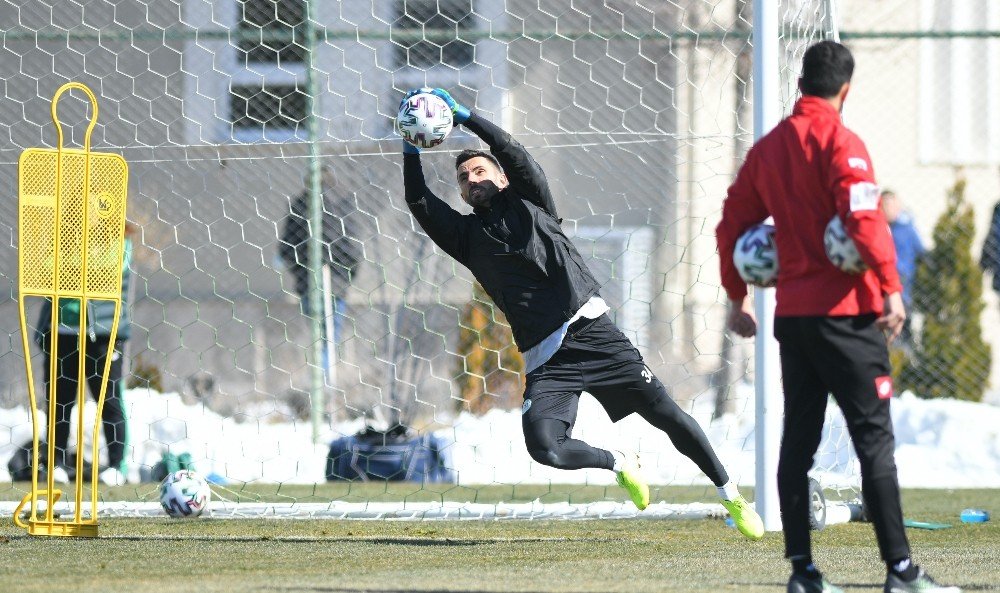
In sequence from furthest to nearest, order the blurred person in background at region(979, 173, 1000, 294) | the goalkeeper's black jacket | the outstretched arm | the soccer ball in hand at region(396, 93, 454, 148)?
the blurred person in background at region(979, 173, 1000, 294)
the goalkeeper's black jacket
the outstretched arm
the soccer ball in hand at region(396, 93, 454, 148)

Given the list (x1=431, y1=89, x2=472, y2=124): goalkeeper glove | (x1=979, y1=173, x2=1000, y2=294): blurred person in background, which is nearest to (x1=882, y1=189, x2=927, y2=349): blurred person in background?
(x1=979, y1=173, x2=1000, y2=294): blurred person in background

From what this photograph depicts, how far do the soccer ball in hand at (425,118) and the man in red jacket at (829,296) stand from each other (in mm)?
1622

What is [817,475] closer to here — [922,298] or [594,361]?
[594,361]

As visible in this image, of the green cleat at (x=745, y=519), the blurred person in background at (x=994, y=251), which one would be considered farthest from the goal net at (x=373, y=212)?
the blurred person in background at (x=994, y=251)

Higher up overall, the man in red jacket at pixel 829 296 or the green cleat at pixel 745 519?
the man in red jacket at pixel 829 296

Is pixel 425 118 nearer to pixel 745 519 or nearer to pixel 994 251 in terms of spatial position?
pixel 745 519

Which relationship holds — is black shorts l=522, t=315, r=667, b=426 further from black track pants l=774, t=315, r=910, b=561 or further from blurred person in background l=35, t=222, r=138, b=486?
blurred person in background l=35, t=222, r=138, b=486

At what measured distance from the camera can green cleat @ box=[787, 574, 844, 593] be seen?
13.8ft

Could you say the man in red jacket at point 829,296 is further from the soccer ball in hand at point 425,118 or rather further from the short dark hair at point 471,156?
the short dark hair at point 471,156

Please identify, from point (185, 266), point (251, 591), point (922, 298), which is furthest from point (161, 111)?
point (922, 298)

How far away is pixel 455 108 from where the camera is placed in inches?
224

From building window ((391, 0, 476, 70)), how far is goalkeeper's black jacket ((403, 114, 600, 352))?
356 centimetres

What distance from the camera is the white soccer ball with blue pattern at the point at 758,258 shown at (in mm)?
4277

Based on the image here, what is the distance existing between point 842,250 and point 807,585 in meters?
1.00
